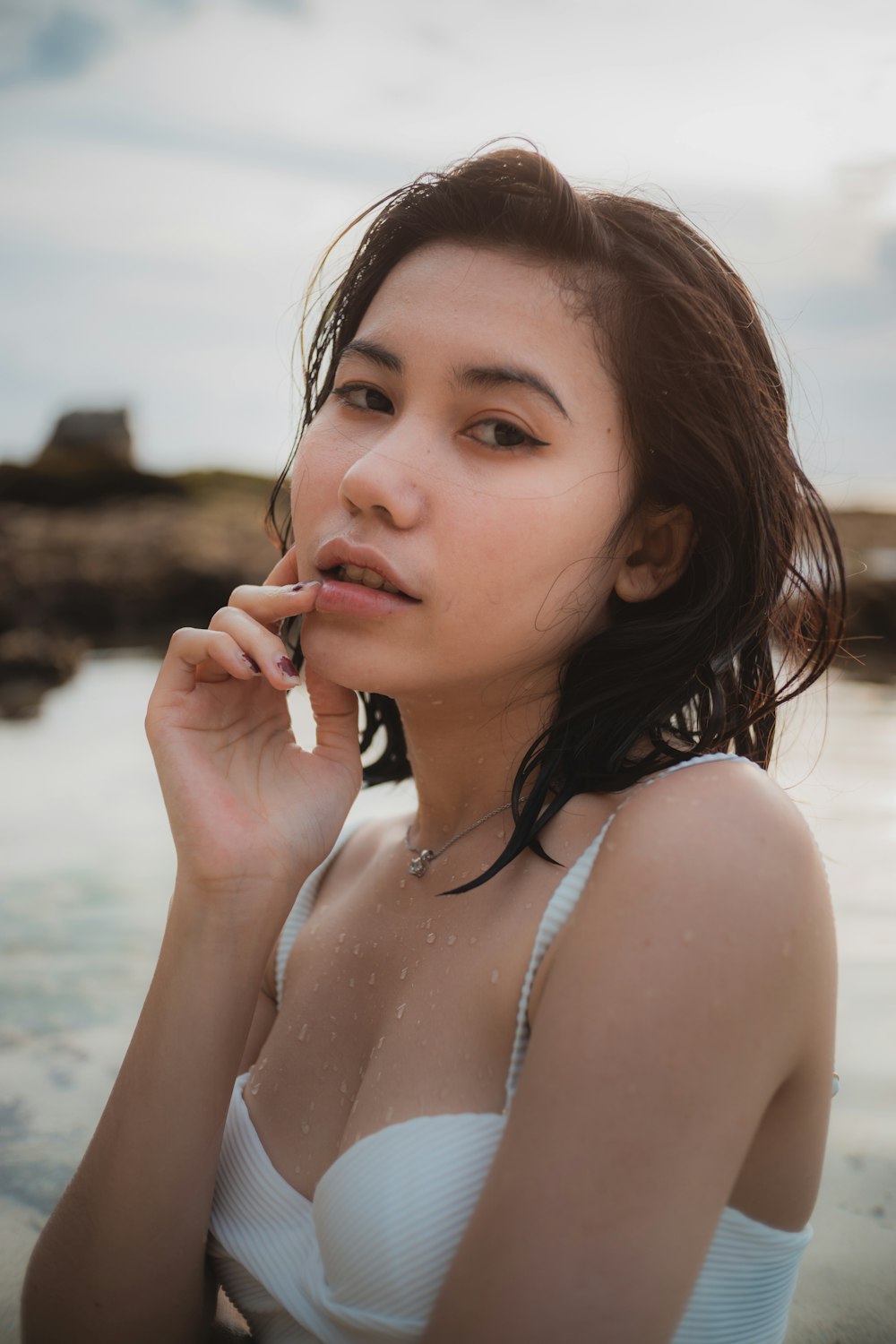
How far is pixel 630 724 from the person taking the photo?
5.91ft

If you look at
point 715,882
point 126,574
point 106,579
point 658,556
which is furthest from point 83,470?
point 715,882

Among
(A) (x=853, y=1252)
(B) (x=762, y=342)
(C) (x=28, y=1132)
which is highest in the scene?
(B) (x=762, y=342)

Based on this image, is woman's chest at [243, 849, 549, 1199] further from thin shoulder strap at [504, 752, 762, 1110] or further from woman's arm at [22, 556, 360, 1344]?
woman's arm at [22, 556, 360, 1344]

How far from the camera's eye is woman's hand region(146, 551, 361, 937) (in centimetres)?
179

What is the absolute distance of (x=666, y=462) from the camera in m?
1.86

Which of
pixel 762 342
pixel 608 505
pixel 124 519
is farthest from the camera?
pixel 124 519

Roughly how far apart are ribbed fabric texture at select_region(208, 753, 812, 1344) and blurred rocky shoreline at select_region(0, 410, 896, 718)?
16.5 feet

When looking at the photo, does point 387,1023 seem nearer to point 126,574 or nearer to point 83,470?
point 126,574

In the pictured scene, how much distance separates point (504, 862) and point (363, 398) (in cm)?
84

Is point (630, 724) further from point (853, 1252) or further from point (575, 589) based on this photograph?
point (853, 1252)

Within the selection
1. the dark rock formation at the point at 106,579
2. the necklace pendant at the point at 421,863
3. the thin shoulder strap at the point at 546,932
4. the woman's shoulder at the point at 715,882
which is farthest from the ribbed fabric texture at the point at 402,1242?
the dark rock formation at the point at 106,579

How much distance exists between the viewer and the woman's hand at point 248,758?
1788mm

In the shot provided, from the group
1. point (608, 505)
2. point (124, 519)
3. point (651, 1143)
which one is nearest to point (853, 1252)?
point (651, 1143)

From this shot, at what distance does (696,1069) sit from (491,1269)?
1.11 feet
